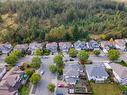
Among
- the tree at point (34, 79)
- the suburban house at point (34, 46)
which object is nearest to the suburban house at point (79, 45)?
the suburban house at point (34, 46)

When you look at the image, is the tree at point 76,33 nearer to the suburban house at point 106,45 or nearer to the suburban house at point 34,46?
the suburban house at point 106,45

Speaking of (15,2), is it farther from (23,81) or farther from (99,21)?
(23,81)

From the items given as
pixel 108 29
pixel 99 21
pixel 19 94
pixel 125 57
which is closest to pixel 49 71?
pixel 19 94

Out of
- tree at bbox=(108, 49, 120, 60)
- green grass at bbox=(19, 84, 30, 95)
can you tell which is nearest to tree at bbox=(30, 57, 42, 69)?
green grass at bbox=(19, 84, 30, 95)

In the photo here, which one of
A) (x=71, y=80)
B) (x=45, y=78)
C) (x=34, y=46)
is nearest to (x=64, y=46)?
(x=34, y=46)

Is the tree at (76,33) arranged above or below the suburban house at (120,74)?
below

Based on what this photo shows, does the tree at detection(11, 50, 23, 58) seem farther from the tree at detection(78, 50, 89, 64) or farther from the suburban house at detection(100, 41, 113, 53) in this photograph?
the suburban house at detection(100, 41, 113, 53)
